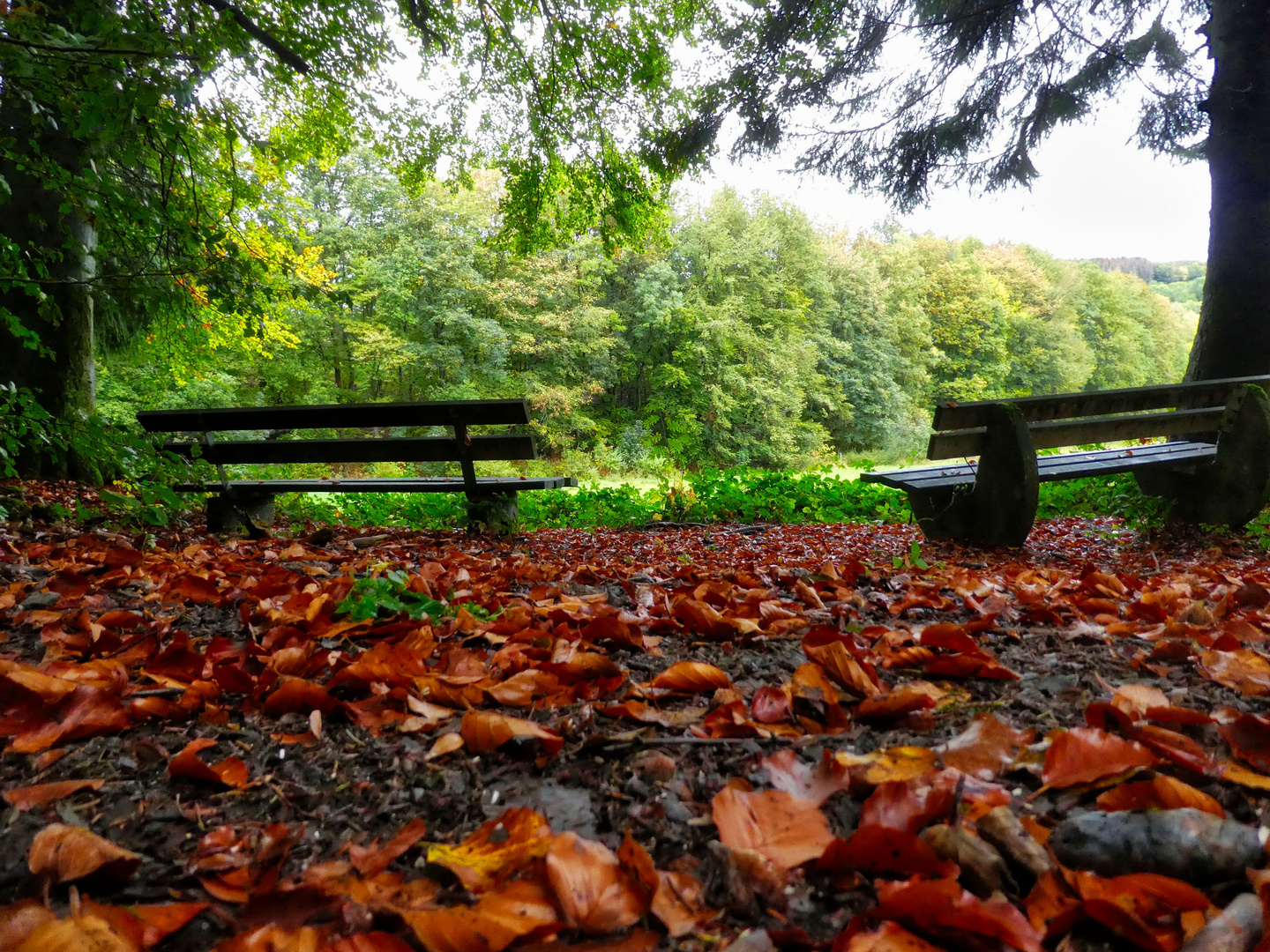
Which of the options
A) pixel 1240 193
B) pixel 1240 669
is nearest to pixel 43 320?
pixel 1240 669

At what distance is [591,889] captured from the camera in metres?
0.64

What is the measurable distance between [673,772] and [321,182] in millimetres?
24915

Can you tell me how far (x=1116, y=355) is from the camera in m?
34.2

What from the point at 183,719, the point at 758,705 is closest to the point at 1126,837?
the point at 758,705

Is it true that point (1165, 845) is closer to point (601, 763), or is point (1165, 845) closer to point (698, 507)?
point (601, 763)

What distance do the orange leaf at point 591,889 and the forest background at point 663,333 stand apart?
13200 millimetres

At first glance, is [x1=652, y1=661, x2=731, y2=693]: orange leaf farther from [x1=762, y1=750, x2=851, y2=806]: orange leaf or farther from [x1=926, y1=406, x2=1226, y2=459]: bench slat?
[x1=926, y1=406, x2=1226, y2=459]: bench slat

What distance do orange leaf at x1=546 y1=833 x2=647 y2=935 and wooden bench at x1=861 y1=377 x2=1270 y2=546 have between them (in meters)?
3.16

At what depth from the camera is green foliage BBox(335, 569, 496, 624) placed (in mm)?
1597

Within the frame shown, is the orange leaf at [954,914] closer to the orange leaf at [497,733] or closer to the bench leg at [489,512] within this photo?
the orange leaf at [497,733]

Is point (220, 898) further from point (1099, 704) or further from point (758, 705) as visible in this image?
point (1099, 704)

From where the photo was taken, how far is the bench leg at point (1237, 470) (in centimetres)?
354

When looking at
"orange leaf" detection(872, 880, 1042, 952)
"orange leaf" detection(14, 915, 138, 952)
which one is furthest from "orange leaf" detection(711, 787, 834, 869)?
"orange leaf" detection(14, 915, 138, 952)

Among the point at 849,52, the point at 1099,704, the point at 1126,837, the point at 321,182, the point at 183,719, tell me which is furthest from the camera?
the point at 321,182
